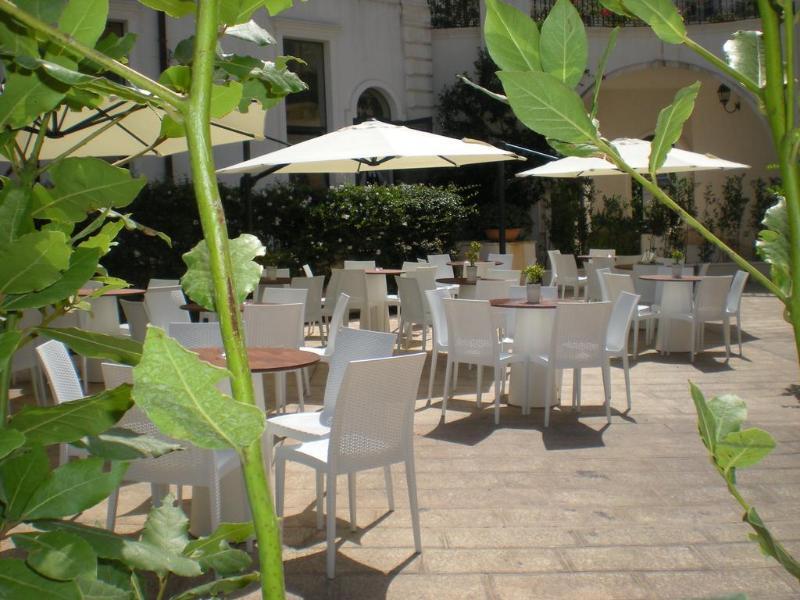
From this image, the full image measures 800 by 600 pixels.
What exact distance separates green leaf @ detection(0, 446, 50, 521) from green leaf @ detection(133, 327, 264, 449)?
12.4 inches

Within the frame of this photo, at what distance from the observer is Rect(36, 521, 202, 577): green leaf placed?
63cm

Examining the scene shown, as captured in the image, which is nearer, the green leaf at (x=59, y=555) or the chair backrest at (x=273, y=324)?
the green leaf at (x=59, y=555)

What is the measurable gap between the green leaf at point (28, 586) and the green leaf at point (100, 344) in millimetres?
172

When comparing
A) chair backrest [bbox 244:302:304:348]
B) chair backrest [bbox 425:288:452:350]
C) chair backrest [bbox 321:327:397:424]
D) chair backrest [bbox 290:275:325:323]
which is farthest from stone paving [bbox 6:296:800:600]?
chair backrest [bbox 290:275:325:323]

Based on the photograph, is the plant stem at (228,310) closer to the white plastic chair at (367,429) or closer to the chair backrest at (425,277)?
the white plastic chair at (367,429)

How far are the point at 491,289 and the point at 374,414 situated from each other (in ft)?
14.5

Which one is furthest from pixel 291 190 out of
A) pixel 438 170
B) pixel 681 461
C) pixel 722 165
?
pixel 681 461

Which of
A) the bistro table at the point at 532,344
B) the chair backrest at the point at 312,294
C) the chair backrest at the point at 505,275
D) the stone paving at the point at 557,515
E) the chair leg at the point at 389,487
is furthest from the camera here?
the chair backrest at the point at 505,275

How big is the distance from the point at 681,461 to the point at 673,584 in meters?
1.74

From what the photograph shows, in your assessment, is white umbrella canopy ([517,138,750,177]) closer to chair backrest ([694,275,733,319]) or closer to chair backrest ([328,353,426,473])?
chair backrest ([694,275,733,319])

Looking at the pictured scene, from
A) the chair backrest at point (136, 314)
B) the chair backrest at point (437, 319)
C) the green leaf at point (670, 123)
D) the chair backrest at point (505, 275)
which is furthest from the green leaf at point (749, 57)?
the chair backrest at point (505, 275)

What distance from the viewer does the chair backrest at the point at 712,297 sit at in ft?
27.6

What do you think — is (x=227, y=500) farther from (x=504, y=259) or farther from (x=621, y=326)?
(x=504, y=259)

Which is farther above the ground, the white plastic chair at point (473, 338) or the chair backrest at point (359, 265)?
the chair backrest at point (359, 265)
